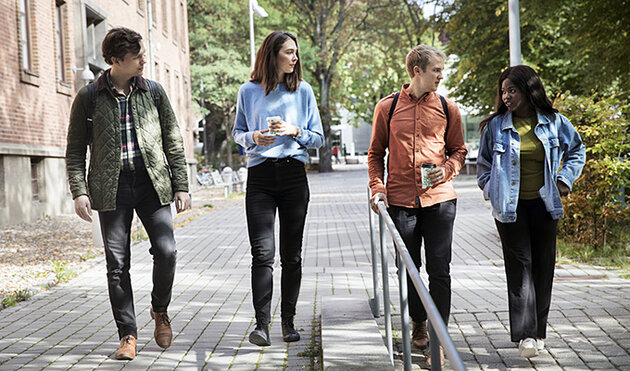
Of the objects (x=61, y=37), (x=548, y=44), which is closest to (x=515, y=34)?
(x=548, y=44)

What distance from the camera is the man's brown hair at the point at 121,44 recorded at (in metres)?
4.75

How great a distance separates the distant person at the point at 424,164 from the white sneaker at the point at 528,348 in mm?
445

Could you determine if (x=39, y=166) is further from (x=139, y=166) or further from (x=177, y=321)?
(x=139, y=166)

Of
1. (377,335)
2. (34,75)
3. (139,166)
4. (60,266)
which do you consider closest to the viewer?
(377,335)

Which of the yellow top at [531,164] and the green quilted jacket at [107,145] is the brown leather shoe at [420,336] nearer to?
the yellow top at [531,164]

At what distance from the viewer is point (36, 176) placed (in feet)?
55.3

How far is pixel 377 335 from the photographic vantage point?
4.46 m

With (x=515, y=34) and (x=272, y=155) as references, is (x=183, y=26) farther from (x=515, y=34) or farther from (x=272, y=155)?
(x=272, y=155)

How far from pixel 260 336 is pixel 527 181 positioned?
183cm

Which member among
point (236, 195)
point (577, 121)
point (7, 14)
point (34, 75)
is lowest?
point (236, 195)

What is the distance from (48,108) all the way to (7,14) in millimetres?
2549

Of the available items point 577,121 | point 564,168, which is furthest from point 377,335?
point 577,121

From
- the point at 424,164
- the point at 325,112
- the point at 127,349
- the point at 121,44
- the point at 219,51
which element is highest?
the point at 219,51

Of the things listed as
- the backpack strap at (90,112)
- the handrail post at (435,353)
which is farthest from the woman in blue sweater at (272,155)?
the handrail post at (435,353)
